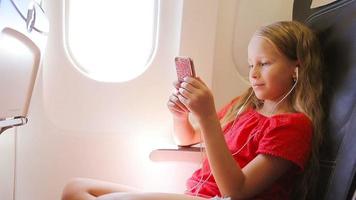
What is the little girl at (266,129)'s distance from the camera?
0.87 metres

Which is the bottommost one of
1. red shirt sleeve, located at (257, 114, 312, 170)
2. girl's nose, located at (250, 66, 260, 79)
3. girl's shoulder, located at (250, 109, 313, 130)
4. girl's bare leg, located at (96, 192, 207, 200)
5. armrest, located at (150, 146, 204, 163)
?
armrest, located at (150, 146, 204, 163)

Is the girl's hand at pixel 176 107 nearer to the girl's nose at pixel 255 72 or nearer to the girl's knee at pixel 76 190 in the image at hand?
the girl's nose at pixel 255 72

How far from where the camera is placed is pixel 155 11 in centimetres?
137

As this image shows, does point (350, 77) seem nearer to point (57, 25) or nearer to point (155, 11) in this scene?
point (155, 11)

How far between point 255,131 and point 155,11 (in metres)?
0.63

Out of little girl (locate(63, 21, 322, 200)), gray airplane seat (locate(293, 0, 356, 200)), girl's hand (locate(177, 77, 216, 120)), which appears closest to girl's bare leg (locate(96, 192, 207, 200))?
little girl (locate(63, 21, 322, 200))

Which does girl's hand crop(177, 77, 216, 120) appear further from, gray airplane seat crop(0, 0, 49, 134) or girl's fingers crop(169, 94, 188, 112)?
gray airplane seat crop(0, 0, 49, 134)

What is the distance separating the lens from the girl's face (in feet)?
3.19

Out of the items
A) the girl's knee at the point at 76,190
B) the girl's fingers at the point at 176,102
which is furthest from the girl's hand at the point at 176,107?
the girl's knee at the point at 76,190

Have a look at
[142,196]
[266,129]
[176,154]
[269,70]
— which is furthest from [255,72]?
[142,196]

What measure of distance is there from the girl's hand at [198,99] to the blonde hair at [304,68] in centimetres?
23

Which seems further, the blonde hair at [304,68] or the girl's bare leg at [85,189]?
the girl's bare leg at [85,189]

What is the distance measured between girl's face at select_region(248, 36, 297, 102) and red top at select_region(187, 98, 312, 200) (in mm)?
76

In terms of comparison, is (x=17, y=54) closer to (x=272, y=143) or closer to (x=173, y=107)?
(x=173, y=107)
